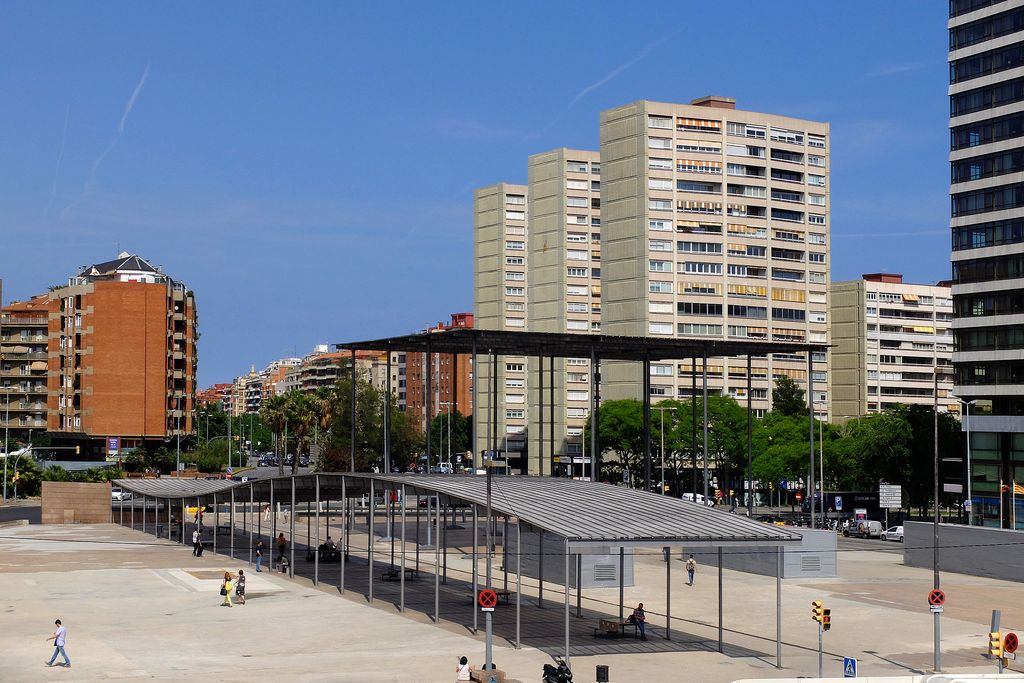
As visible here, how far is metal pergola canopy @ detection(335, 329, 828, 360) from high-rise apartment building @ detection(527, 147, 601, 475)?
4087 inches

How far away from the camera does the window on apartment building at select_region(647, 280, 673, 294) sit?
5743 inches

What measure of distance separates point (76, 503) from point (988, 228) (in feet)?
235

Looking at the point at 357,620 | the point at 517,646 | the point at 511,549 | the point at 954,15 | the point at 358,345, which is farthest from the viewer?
the point at 954,15

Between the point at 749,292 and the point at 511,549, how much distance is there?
8079cm

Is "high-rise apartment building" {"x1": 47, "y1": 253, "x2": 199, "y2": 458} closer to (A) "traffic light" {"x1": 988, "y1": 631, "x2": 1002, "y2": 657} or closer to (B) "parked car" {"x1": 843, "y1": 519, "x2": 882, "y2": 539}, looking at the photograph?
(B) "parked car" {"x1": 843, "y1": 519, "x2": 882, "y2": 539}

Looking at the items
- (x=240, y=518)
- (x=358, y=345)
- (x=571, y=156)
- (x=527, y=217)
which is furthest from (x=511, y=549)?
(x=527, y=217)

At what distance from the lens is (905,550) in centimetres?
7531

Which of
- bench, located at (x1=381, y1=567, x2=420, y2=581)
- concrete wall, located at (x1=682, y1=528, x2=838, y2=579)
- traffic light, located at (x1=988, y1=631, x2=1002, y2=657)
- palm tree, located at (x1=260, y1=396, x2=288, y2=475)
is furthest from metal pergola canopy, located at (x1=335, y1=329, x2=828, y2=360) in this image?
palm tree, located at (x1=260, y1=396, x2=288, y2=475)

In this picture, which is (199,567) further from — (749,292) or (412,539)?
(749,292)

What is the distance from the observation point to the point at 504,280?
618 ft

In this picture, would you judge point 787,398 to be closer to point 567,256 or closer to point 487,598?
point 567,256

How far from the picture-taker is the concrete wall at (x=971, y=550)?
6725cm

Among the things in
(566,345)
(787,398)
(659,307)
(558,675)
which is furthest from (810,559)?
(787,398)

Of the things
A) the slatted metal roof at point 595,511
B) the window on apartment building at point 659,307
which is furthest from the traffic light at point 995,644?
the window on apartment building at point 659,307
